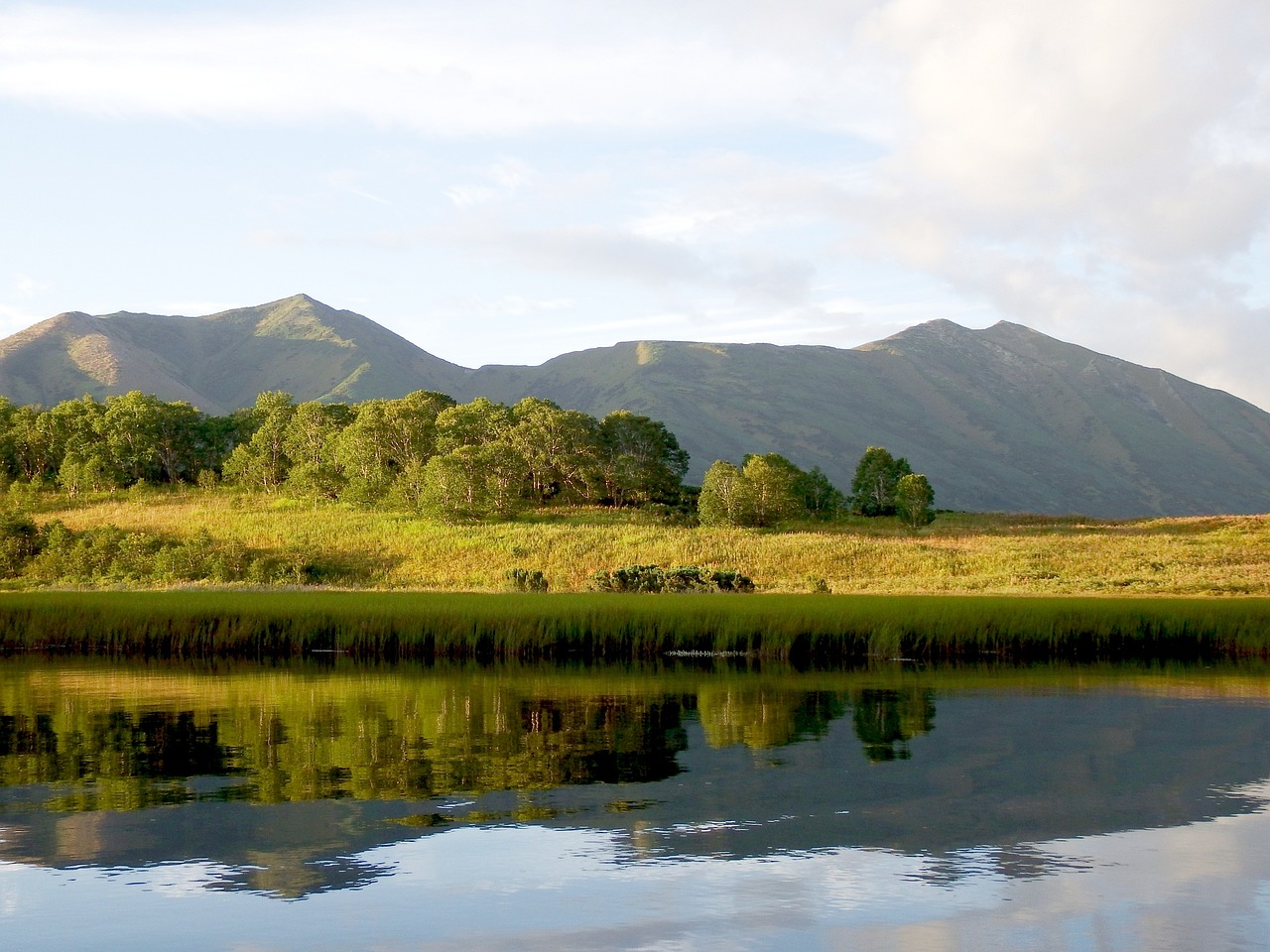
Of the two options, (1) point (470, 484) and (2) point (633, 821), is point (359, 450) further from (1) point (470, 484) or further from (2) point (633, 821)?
(2) point (633, 821)

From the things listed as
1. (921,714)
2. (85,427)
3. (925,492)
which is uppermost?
(85,427)

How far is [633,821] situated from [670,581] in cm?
3981

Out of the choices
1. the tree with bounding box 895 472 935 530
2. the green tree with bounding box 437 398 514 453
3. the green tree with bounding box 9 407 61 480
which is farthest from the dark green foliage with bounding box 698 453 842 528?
the green tree with bounding box 9 407 61 480

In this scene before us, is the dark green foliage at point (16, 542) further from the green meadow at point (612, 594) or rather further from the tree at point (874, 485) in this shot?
the tree at point (874, 485)

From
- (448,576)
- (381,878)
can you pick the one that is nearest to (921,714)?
(381,878)

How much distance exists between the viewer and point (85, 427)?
9706cm

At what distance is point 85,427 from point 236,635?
7231cm

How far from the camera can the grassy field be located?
190ft

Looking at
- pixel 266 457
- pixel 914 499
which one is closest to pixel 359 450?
pixel 266 457

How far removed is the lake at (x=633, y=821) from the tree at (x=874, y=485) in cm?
8172

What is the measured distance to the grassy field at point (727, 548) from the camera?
190 ft

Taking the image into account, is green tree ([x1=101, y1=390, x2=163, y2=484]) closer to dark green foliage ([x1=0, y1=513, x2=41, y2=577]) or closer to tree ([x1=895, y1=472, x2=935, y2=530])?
dark green foliage ([x1=0, y1=513, x2=41, y2=577])

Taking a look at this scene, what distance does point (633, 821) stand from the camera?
12922 mm

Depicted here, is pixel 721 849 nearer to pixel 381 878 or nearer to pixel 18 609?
pixel 381 878
